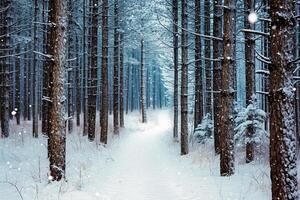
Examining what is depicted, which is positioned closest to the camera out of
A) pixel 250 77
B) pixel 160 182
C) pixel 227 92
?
pixel 160 182

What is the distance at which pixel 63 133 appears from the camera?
991 cm

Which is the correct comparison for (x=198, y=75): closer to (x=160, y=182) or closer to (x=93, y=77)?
(x=93, y=77)

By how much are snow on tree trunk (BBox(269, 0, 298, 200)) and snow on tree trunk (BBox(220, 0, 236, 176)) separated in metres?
4.81

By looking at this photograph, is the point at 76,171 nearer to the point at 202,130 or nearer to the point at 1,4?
the point at 202,130

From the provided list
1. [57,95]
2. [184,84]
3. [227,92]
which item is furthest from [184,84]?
[57,95]

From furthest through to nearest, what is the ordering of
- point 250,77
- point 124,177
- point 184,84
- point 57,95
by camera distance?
point 184,84, point 250,77, point 124,177, point 57,95

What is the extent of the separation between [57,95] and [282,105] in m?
6.04

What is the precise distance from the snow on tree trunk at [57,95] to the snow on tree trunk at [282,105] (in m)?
5.85

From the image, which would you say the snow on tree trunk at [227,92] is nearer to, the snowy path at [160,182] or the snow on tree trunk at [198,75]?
the snowy path at [160,182]

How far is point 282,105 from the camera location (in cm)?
560

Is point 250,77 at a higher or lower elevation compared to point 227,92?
higher

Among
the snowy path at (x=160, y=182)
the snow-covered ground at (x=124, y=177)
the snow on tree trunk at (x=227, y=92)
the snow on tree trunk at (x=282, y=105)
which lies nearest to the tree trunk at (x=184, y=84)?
the snow-covered ground at (x=124, y=177)

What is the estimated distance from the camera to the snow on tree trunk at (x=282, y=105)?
5.57m

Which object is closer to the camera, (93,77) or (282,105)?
(282,105)
